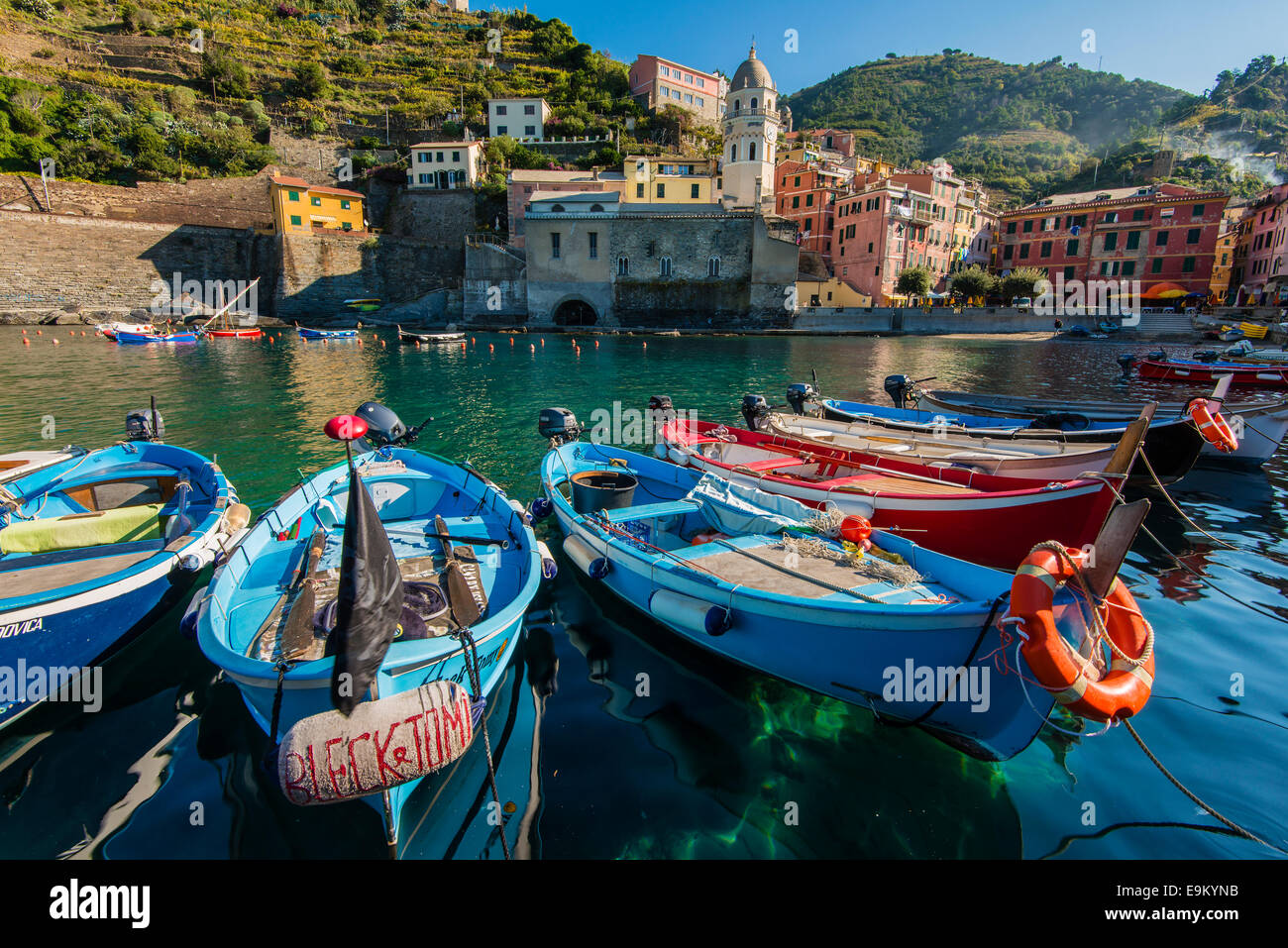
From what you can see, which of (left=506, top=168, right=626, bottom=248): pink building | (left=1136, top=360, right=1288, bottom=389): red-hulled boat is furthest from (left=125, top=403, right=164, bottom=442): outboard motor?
(left=506, top=168, right=626, bottom=248): pink building

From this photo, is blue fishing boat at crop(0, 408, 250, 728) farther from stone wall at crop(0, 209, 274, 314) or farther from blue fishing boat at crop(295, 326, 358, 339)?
stone wall at crop(0, 209, 274, 314)

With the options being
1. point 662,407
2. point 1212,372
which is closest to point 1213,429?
point 662,407

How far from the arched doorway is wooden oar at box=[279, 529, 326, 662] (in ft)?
150

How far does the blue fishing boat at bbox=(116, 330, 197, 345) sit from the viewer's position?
1284 inches

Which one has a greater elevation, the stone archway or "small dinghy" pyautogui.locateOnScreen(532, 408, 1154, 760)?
the stone archway

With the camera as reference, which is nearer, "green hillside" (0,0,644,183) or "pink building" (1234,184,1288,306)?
"pink building" (1234,184,1288,306)

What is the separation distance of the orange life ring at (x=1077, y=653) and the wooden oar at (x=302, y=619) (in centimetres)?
481

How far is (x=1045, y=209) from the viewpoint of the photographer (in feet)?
166

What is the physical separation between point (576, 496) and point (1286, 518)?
11.3 m

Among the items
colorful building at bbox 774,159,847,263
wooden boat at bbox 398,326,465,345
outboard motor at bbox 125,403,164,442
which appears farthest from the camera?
colorful building at bbox 774,159,847,263

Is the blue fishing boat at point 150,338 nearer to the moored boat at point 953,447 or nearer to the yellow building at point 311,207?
the yellow building at point 311,207

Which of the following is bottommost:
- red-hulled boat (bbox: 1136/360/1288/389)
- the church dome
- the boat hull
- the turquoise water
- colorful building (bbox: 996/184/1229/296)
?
the turquoise water

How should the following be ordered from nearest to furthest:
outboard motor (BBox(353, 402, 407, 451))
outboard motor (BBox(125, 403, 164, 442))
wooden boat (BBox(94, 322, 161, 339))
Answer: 1. outboard motor (BBox(353, 402, 407, 451))
2. outboard motor (BBox(125, 403, 164, 442))
3. wooden boat (BBox(94, 322, 161, 339))
